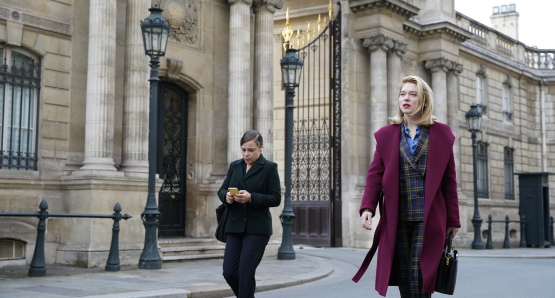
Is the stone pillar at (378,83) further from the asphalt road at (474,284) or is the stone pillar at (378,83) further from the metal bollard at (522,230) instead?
the asphalt road at (474,284)

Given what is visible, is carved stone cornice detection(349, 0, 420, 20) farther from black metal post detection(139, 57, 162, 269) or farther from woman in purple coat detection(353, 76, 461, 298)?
woman in purple coat detection(353, 76, 461, 298)

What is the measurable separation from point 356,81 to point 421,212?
1864 cm

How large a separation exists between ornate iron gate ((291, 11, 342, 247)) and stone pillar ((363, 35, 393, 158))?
1150 millimetres

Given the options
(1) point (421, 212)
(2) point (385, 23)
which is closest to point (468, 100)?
(2) point (385, 23)

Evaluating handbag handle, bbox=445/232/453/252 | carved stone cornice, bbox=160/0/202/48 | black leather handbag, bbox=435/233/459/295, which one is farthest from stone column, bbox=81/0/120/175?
black leather handbag, bbox=435/233/459/295

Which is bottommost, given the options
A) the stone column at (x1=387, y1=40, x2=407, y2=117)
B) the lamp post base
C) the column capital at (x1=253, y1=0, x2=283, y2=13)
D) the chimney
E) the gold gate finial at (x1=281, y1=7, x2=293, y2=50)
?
the lamp post base

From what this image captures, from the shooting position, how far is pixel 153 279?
35.0 feet

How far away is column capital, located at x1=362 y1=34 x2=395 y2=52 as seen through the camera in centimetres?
2264

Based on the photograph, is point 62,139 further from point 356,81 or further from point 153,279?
point 356,81

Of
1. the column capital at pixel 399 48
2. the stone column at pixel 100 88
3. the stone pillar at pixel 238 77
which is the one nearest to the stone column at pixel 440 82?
the column capital at pixel 399 48

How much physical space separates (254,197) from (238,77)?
1045cm

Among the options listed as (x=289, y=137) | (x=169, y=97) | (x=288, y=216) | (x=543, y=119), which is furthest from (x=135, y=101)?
(x=543, y=119)

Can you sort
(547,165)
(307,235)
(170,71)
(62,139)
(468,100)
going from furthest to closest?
1. (547,165)
2. (468,100)
3. (307,235)
4. (170,71)
5. (62,139)

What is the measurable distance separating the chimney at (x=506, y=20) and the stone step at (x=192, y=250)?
30.5m
